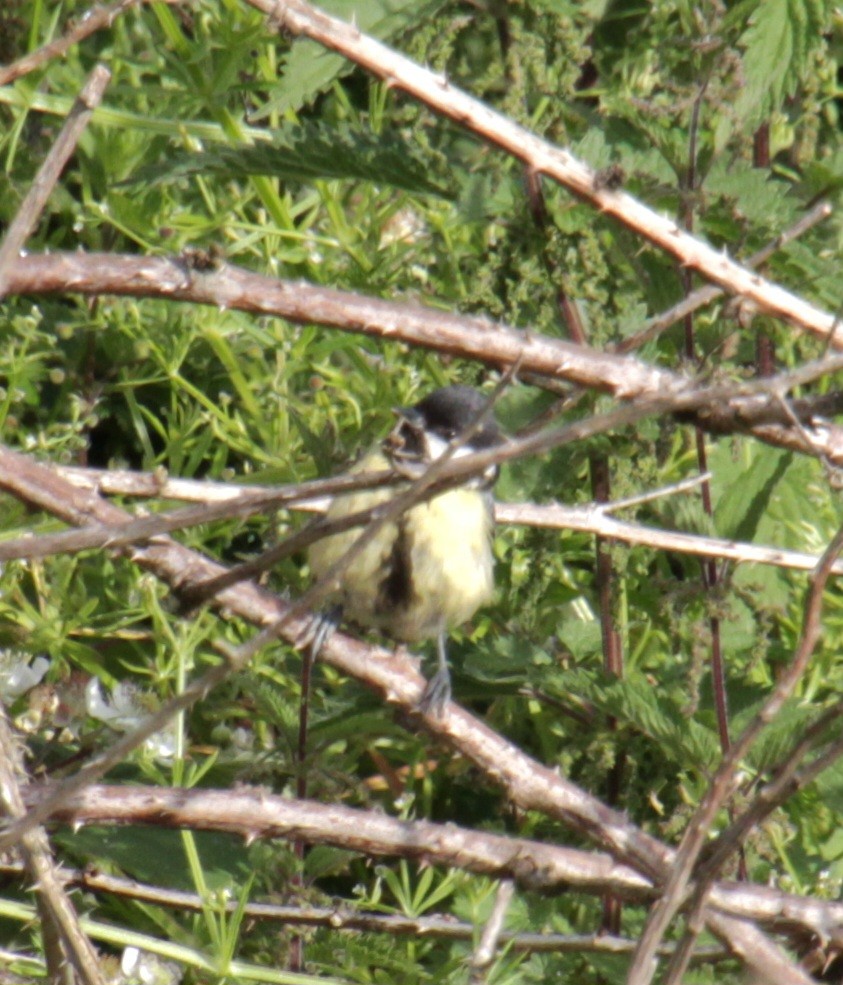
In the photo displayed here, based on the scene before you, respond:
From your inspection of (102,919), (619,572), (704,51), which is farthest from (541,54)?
(102,919)

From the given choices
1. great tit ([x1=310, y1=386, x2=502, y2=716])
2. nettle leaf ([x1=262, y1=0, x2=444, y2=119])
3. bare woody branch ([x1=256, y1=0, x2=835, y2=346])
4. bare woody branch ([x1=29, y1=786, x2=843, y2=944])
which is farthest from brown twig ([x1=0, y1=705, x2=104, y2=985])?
nettle leaf ([x1=262, y1=0, x2=444, y2=119])

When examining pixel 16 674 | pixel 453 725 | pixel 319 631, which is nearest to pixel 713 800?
pixel 453 725

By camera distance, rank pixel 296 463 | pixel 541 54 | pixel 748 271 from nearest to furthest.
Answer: pixel 748 271, pixel 541 54, pixel 296 463

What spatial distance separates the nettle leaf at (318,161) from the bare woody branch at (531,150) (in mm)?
162

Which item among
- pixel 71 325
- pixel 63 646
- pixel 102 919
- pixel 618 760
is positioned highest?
pixel 71 325

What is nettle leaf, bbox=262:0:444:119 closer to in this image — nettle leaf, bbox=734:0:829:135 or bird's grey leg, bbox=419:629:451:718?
nettle leaf, bbox=734:0:829:135

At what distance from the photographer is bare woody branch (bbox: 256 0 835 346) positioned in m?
1.67

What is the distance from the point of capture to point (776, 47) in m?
1.97

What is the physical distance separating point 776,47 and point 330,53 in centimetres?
59

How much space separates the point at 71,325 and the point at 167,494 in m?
0.89

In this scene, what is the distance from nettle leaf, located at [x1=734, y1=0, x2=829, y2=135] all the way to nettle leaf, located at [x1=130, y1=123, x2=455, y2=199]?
0.40 m

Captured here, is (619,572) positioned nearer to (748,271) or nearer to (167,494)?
(748,271)

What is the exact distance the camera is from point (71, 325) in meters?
2.72

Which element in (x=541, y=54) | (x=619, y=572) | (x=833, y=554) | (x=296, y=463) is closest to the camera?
(x=833, y=554)
